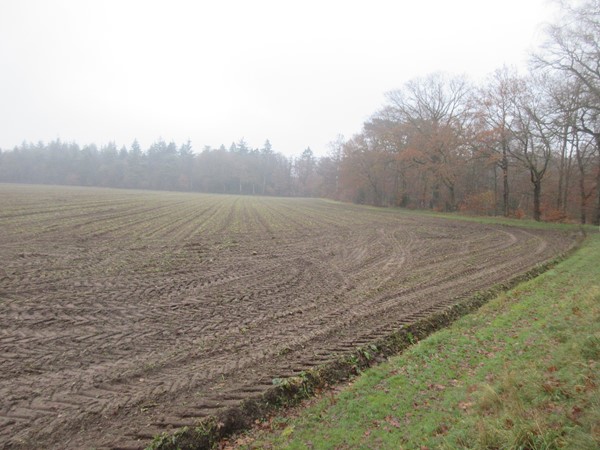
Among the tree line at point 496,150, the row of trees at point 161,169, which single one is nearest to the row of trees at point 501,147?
the tree line at point 496,150

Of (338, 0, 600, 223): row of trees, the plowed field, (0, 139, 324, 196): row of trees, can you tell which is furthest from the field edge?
(0, 139, 324, 196): row of trees

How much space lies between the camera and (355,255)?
15930mm

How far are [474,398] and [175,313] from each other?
6.46 meters

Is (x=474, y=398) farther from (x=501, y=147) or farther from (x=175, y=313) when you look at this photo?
(x=501, y=147)

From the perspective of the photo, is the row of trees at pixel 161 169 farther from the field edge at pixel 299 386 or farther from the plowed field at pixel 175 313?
the field edge at pixel 299 386

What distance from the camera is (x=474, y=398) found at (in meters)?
4.56

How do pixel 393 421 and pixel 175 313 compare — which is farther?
pixel 175 313

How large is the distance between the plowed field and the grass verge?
107 cm

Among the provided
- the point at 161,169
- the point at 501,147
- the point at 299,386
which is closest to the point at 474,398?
the point at 299,386

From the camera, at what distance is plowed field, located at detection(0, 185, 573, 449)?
468 centimetres

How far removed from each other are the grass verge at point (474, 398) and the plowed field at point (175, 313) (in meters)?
1.07

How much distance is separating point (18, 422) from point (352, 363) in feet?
16.1

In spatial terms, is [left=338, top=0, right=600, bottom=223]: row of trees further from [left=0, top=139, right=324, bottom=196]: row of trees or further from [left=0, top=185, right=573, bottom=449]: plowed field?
[left=0, top=139, right=324, bottom=196]: row of trees

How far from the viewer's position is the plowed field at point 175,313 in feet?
15.3
